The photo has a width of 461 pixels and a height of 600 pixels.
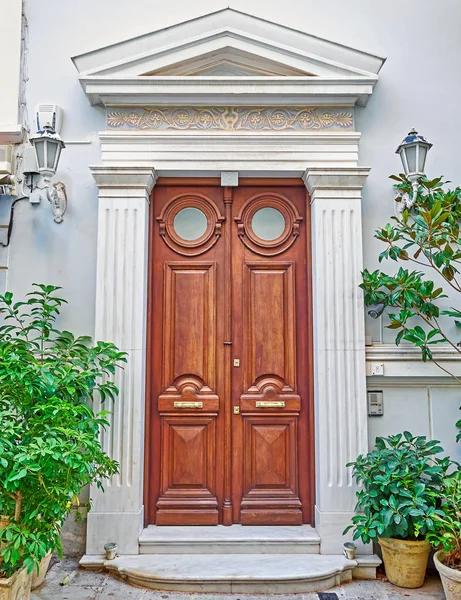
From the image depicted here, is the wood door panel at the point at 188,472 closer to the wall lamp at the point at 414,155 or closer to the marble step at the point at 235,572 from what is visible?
the marble step at the point at 235,572

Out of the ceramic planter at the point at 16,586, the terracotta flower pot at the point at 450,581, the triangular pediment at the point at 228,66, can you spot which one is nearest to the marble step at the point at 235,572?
the terracotta flower pot at the point at 450,581

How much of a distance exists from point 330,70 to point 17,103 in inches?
102

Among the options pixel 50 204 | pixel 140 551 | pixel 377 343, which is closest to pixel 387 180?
pixel 377 343

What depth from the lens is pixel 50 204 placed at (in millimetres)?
4234

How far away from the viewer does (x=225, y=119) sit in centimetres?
422

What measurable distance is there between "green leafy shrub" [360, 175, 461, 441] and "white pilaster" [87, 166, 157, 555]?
181cm

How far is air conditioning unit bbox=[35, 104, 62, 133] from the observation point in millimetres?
4205

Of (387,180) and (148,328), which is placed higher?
(387,180)

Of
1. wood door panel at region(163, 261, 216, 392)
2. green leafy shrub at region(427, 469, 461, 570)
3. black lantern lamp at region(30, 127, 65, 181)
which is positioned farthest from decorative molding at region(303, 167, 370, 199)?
green leafy shrub at region(427, 469, 461, 570)

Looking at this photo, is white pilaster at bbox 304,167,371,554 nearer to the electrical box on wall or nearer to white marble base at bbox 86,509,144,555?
the electrical box on wall

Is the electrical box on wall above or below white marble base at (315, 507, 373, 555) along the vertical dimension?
Result: above

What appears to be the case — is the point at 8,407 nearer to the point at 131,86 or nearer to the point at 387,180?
the point at 131,86

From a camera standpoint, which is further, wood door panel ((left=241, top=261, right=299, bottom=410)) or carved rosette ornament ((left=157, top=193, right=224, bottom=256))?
carved rosette ornament ((left=157, top=193, right=224, bottom=256))

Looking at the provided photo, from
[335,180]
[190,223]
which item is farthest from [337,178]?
[190,223]
